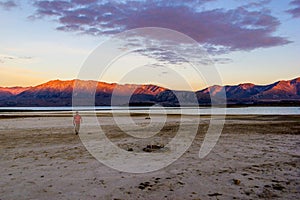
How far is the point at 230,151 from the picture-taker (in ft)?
49.8

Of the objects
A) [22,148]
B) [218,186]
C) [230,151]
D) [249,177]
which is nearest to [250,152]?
[230,151]

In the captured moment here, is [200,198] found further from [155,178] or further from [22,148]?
[22,148]

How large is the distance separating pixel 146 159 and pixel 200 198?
5663mm

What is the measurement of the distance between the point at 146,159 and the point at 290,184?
658cm

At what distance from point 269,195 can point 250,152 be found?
6974 millimetres

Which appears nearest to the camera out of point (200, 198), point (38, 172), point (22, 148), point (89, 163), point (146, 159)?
point (200, 198)

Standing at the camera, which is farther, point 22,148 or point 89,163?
point 22,148

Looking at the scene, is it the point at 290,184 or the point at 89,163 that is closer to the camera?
the point at 290,184

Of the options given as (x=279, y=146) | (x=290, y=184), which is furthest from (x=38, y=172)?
(x=279, y=146)

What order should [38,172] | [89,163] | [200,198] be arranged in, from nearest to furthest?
[200,198] < [38,172] < [89,163]

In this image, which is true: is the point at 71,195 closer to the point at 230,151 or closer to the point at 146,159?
the point at 146,159

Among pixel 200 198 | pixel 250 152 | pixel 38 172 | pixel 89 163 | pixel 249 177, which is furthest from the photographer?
pixel 250 152

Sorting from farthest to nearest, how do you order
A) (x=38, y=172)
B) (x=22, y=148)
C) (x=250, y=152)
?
1. (x=22, y=148)
2. (x=250, y=152)
3. (x=38, y=172)

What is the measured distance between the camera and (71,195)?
322 inches
